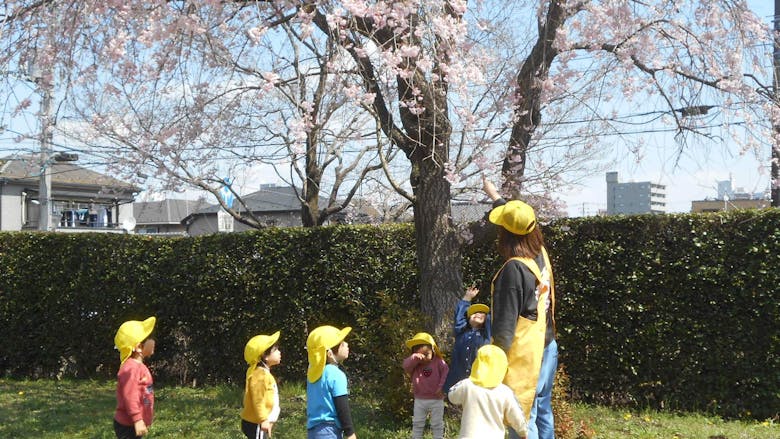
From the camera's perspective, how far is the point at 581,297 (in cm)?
735

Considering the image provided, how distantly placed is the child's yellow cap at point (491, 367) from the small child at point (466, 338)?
1.43 m

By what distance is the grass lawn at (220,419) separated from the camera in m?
6.32

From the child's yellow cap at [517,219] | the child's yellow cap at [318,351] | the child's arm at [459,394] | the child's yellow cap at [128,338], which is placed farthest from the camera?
the child's yellow cap at [128,338]

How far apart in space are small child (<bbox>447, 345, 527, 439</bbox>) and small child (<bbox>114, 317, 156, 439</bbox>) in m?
2.19

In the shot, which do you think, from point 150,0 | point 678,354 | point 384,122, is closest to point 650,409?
point 678,354

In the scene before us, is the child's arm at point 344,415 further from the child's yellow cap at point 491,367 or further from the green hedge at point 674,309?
the green hedge at point 674,309

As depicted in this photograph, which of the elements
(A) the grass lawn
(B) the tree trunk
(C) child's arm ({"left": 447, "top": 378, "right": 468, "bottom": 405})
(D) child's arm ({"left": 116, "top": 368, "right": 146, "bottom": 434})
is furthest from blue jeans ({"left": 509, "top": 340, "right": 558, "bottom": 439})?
(D) child's arm ({"left": 116, "top": 368, "right": 146, "bottom": 434})

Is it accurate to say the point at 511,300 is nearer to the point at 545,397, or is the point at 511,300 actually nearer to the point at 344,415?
the point at 545,397

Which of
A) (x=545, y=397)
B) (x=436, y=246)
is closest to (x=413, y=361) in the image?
(x=436, y=246)

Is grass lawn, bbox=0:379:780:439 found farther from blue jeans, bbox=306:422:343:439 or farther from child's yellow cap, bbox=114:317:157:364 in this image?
blue jeans, bbox=306:422:343:439

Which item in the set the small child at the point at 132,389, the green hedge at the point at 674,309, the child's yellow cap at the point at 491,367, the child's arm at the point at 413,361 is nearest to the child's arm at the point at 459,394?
the child's yellow cap at the point at 491,367

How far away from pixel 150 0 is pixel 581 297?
4.77 metres

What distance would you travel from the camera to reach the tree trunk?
20.9 ft

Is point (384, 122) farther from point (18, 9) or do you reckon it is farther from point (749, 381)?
point (749, 381)
